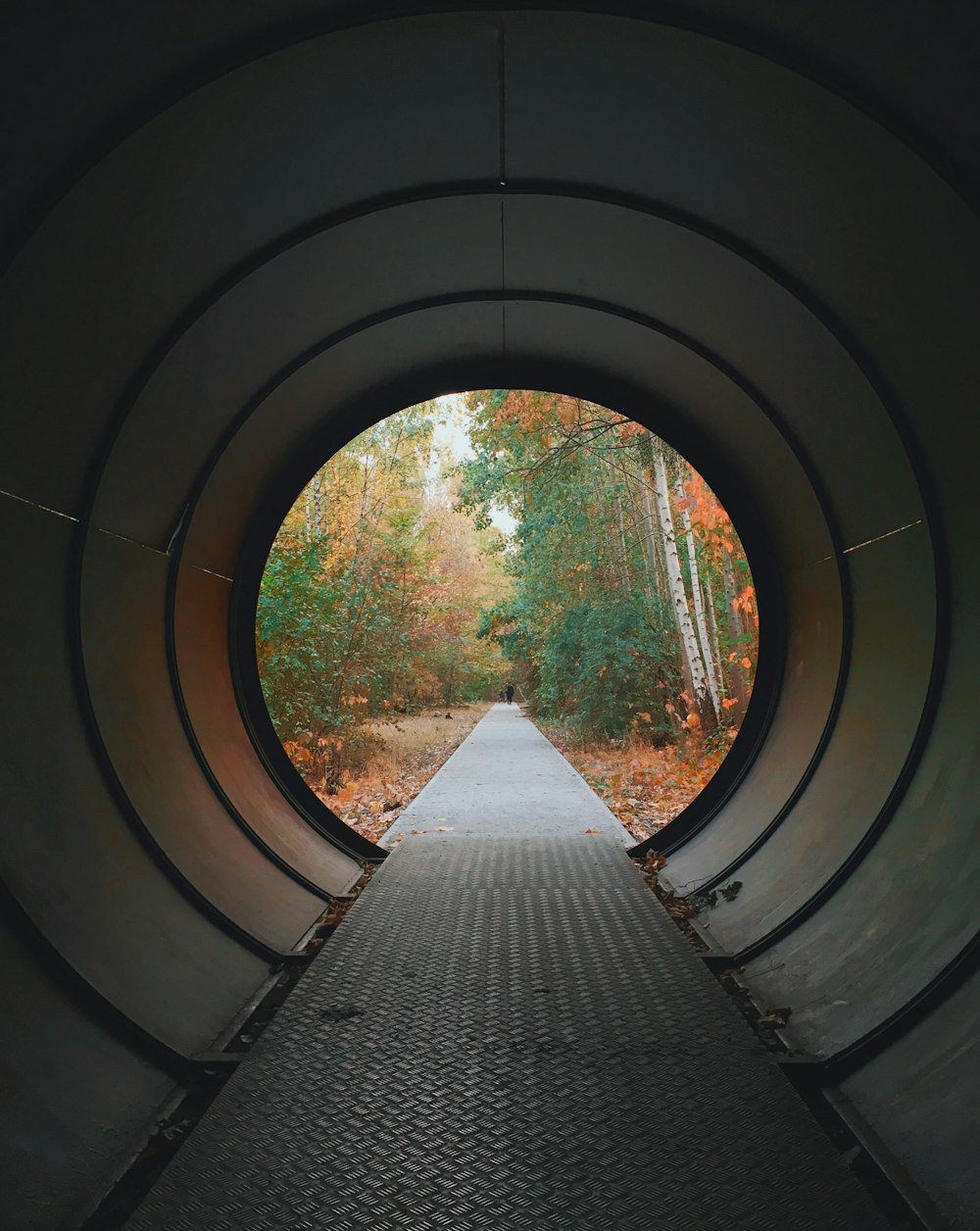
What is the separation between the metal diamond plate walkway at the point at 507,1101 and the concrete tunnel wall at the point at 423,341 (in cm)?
36

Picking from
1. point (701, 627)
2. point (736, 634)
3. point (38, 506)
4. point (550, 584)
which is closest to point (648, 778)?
point (701, 627)

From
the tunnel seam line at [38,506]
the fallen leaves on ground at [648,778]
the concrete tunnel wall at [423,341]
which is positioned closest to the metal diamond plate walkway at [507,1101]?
the concrete tunnel wall at [423,341]

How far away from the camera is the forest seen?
1163 cm

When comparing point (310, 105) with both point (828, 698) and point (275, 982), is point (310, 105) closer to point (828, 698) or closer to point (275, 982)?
point (275, 982)

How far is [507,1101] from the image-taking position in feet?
10.5

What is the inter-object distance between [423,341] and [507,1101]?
5223 mm

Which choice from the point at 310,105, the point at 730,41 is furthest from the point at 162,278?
the point at 730,41

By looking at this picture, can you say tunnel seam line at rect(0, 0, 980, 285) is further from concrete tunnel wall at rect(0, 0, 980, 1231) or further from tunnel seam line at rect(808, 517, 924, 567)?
tunnel seam line at rect(808, 517, 924, 567)

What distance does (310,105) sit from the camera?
12.0 feet

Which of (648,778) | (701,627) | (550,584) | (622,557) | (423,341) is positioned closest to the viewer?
(423,341)

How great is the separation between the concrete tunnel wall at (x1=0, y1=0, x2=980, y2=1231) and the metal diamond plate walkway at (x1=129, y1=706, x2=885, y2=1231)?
363mm

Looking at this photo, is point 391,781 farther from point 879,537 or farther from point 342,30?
point 342,30

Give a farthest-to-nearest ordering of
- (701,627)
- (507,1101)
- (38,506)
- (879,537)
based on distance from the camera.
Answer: (701,627) < (879,537) < (38,506) < (507,1101)

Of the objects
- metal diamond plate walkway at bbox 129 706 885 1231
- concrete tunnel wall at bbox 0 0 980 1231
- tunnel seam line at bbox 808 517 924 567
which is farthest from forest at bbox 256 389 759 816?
metal diamond plate walkway at bbox 129 706 885 1231
